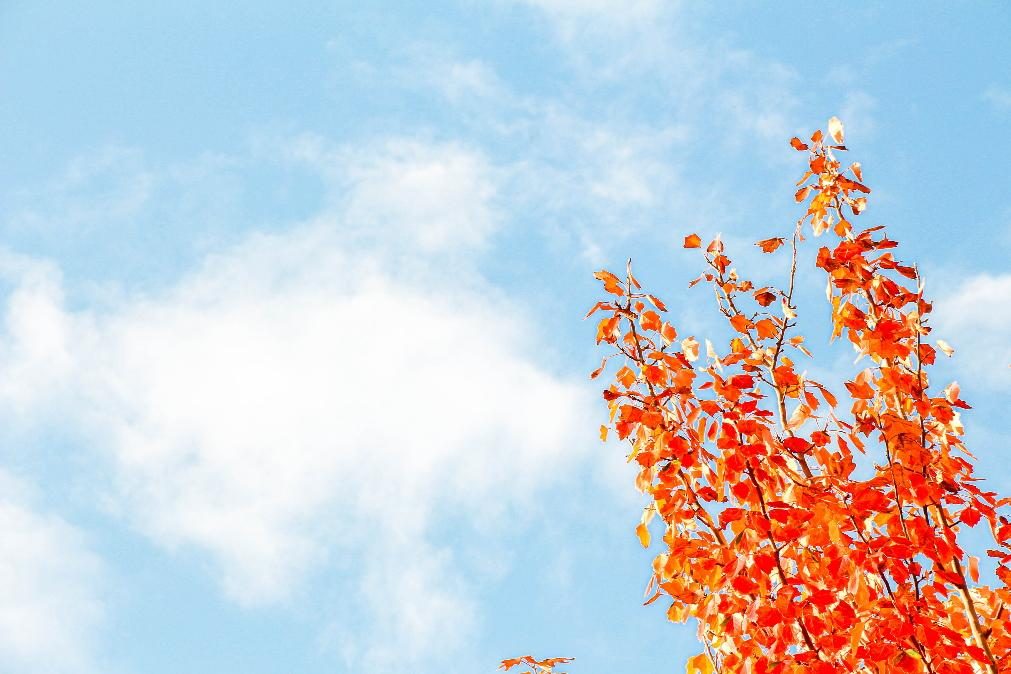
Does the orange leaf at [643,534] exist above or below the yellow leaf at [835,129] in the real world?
below

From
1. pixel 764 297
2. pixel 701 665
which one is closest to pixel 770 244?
pixel 764 297

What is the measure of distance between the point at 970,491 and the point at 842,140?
2640 millimetres

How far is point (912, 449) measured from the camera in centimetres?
425

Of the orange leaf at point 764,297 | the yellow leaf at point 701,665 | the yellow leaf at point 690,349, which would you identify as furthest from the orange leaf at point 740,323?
the yellow leaf at point 701,665

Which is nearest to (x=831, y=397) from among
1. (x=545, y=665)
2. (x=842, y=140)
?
(x=842, y=140)

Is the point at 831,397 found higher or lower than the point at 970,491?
higher

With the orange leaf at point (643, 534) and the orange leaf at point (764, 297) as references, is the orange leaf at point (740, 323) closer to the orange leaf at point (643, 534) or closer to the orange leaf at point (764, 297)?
the orange leaf at point (764, 297)

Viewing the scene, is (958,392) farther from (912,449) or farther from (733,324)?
(733,324)

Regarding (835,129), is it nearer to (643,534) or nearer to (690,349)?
(690,349)

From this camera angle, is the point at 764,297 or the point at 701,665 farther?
the point at 764,297

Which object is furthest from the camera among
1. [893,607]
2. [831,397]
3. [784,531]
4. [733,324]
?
[733,324]

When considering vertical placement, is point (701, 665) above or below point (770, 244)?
below

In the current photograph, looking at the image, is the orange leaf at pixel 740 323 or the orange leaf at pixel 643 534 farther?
the orange leaf at pixel 740 323

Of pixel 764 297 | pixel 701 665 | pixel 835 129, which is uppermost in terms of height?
pixel 835 129
